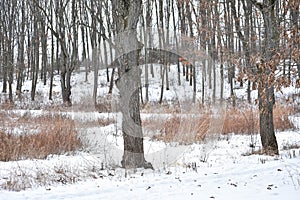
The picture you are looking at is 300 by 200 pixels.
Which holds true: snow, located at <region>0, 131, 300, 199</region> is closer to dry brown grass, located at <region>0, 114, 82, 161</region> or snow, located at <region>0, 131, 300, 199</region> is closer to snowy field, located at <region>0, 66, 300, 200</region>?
snowy field, located at <region>0, 66, 300, 200</region>

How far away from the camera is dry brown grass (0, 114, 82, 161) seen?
273 inches

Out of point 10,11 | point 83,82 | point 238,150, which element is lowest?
point 238,150

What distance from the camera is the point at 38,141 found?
7.54m

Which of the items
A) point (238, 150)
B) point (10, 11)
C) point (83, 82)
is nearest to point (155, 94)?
point (83, 82)

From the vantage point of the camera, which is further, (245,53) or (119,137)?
(119,137)

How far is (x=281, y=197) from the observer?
385 centimetres

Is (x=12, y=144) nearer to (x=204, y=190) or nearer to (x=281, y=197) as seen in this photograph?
(x=204, y=190)

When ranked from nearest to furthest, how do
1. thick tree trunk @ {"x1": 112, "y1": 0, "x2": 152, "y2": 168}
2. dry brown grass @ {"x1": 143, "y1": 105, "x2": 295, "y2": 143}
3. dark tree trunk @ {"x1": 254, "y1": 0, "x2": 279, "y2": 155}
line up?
thick tree trunk @ {"x1": 112, "y1": 0, "x2": 152, "y2": 168} → dark tree trunk @ {"x1": 254, "y1": 0, "x2": 279, "y2": 155} → dry brown grass @ {"x1": 143, "y1": 105, "x2": 295, "y2": 143}

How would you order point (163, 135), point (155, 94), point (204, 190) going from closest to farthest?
point (204, 190) → point (163, 135) → point (155, 94)

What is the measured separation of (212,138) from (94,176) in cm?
477

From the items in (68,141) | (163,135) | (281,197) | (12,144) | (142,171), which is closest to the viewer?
(281,197)

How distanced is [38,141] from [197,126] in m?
4.61

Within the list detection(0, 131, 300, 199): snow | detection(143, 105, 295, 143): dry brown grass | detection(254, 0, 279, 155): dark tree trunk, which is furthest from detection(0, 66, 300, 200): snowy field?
detection(143, 105, 295, 143): dry brown grass

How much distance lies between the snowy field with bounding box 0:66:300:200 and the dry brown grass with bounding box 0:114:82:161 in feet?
0.99
